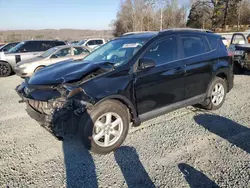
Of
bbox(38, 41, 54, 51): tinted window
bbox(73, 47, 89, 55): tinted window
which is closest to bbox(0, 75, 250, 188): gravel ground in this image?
bbox(73, 47, 89, 55): tinted window

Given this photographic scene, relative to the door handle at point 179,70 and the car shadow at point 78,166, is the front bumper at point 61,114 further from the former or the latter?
the door handle at point 179,70

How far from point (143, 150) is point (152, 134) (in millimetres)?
576

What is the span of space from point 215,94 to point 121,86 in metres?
2.65

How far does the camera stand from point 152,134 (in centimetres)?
390

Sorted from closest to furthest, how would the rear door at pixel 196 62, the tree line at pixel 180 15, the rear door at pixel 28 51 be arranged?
the rear door at pixel 196 62
the rear door at pixel 28 51
the tree line at pixel 180 15

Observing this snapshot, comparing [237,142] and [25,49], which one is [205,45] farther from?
[25,49]

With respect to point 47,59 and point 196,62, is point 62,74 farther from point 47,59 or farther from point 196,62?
point 47,59

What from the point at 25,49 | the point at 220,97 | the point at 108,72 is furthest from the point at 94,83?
the point at 25,49

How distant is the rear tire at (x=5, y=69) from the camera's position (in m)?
10.5

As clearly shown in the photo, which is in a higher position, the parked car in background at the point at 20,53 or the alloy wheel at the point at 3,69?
the parked car in background at the point at 20,53

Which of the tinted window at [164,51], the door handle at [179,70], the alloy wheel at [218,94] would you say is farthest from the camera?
the alloy wheel at [218,94]

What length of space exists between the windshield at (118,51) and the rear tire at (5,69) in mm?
7820

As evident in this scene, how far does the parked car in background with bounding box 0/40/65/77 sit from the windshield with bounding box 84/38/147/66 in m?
7.70

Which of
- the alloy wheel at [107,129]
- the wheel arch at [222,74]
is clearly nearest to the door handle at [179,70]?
the wheel arch at [222,74]
